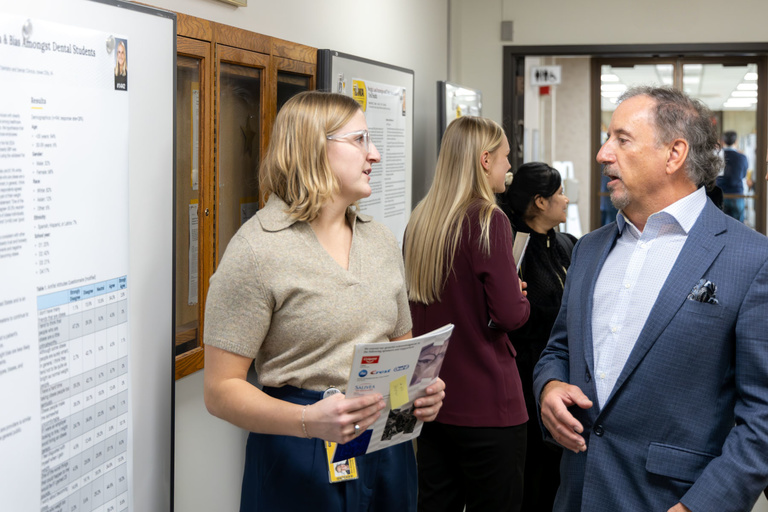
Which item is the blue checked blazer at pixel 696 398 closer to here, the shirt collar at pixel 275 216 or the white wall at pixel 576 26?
the shirt collar at pixel 275 216

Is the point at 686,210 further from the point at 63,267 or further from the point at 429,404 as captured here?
the point at 63,267

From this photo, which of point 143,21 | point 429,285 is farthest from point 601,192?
point 143,21

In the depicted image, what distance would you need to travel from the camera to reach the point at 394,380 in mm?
1532

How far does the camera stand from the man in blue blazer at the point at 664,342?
4.90 feet

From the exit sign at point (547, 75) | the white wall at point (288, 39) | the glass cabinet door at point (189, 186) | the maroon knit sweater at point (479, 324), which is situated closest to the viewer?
the glass cabinet door at point (189, 186)

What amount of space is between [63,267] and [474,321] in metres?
1.47

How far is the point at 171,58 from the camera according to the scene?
1.68m

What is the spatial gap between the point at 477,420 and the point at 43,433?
1.49m

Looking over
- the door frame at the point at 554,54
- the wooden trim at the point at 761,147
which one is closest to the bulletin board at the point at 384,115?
the door frame at the point at 554,54

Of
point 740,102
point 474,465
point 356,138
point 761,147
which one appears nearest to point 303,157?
point 356,138

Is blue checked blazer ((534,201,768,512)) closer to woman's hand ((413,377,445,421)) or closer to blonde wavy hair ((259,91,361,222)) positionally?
woman's hand ((413,377,445,421))

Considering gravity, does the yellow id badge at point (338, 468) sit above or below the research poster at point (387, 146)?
below

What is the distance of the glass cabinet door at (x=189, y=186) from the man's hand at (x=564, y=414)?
2.97 feet

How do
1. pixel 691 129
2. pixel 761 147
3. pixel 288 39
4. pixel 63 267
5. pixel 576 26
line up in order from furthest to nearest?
1. pixel 761 147
2. pixel 576 26
3. pixel 288 39
4. pixel 691 129
5. pixel 63 267
